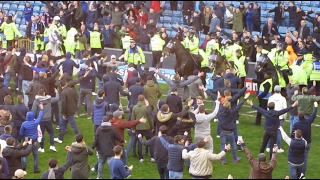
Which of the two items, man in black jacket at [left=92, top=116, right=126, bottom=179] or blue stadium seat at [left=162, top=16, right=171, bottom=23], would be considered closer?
man in black jacket at [left=92, top=116, right=126, bottom=179]

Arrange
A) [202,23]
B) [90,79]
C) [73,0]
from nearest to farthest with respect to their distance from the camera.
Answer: [90,79] → [202,23] → [73,0]

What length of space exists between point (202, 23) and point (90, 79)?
10699mm

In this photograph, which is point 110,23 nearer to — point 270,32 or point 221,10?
point 221,10

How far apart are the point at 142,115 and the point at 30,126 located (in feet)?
8.34

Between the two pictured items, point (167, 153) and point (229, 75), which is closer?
point (167, 153)

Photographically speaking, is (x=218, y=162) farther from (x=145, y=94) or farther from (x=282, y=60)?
(x=282, y=60)

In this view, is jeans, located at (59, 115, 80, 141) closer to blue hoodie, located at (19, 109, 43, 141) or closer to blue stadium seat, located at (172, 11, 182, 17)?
blue hoodie, located at (19, 109, 43, 141)

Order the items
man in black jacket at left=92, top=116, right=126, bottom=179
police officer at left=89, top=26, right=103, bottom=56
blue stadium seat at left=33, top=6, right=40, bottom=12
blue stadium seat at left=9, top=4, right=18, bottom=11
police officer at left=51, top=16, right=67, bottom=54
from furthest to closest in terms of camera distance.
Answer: blue stadium seat at left=9, top=4, right=18, bottom=11, blue stadium seat at left=33, top=6, right=40, bottom=12, police officer at left=89, top=26, right=103, bottom=56, police officer at left=51, top=16, right=67, bottom=54, man in black jacket at left=92, top=116, right=126, bottom=179

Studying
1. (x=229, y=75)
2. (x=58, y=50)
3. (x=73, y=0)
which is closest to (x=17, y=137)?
(x=229, y=75)

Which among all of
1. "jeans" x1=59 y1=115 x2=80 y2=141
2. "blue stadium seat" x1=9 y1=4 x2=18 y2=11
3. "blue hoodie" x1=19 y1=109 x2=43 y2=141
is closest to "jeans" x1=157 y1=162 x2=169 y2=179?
"blue hoodie" x1=19 y1=109 x2=43 y2=141

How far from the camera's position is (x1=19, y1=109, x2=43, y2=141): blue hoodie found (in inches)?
671

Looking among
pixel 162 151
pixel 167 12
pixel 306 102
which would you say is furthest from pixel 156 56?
pixel 162 151

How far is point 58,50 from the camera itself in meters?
28.2

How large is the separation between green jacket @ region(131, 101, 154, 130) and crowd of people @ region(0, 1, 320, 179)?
0.02 metres
